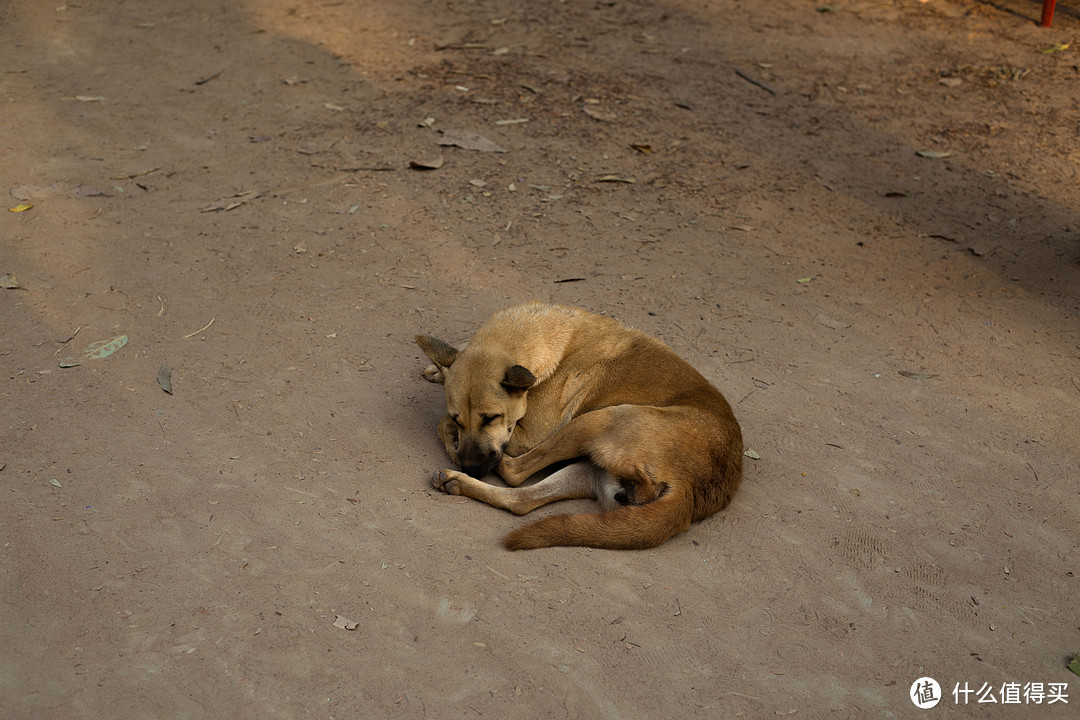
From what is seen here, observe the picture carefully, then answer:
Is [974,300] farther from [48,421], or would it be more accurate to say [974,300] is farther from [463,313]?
[48,421]

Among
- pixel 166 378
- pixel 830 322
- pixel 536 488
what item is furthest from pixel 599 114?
pixel 536 488

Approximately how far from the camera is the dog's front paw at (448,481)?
4.73 meters

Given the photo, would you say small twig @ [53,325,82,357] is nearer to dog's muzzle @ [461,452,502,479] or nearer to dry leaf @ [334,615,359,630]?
dog's muzzle @ [461,452,502,479]

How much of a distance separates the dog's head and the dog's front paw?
5.1 inches

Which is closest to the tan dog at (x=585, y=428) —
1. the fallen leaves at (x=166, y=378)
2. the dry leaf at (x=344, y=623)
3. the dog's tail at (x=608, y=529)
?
the dog's tail at (x=608, y=529)

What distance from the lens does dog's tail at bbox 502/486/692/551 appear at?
423 cm

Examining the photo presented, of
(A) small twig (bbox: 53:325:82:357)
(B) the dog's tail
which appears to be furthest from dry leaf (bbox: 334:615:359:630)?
(A) small twig (bbox: 53:325:82:357)

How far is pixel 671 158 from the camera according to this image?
8.78 metres

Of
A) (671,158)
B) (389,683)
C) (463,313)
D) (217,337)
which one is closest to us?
(389,683)

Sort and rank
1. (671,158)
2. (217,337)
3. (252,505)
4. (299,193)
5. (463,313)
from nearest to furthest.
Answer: (252,505) < (217,337) < (463,313) < (299,193) < (671,158)

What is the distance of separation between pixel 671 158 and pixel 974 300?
128 inches

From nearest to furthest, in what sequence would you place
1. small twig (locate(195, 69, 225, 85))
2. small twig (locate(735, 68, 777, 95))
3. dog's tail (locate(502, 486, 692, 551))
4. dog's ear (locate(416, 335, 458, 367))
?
dog's tail (locate(502, 486, 692, 551)), dog's ear (locate(416, 335, 458, 367)), small twig (locate(195, 69, 225, 85)), small twig (locate(735, 68, 777, 95))

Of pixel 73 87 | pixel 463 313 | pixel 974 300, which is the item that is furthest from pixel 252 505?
pixel 73 87

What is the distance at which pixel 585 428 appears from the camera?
188 inches
